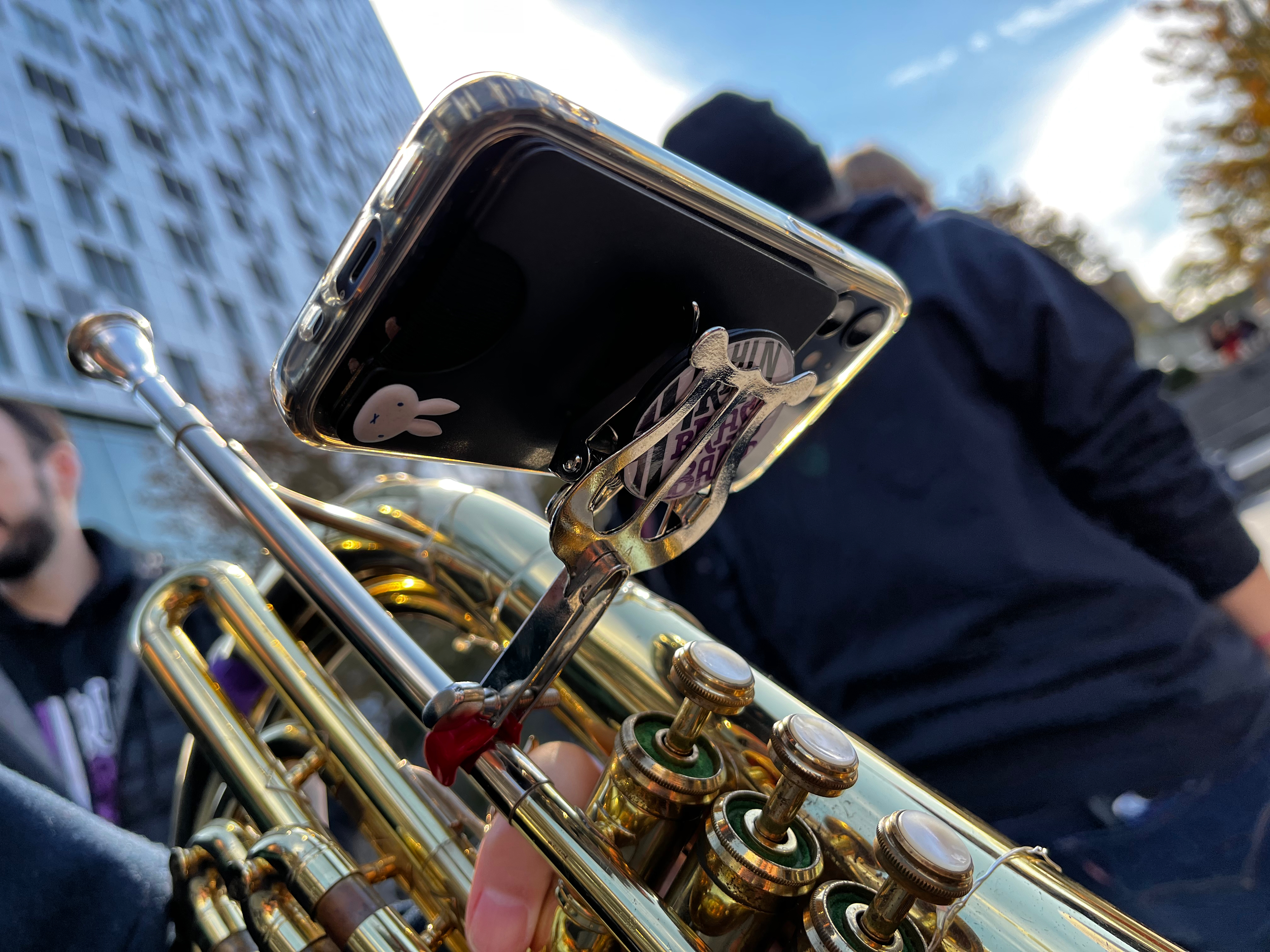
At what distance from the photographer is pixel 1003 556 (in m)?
0.85

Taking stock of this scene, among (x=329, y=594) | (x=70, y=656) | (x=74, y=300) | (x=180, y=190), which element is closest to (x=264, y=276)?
(x=180, y=190)

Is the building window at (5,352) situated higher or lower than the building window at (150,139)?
lower

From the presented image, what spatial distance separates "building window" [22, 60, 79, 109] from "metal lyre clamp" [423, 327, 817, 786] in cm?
333

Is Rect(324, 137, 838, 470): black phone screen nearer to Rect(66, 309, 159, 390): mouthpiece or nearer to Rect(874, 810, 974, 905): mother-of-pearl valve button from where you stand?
Rect(874, 810, 974, 905): mother-of-pearl valve button

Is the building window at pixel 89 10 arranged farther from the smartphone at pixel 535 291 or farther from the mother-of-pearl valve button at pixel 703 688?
the mother-of-pearl valve button at pixel 703 688

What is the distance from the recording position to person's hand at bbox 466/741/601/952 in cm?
56

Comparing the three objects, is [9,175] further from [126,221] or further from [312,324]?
[312,324]

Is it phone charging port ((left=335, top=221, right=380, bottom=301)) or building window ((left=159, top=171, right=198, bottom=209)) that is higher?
phone charging port ((left=335, top=221, right=380, bottom=301))

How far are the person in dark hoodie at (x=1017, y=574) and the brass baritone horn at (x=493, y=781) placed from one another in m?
0.16

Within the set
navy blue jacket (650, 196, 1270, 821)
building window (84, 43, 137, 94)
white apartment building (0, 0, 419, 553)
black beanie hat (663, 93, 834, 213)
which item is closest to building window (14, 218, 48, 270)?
white apartment building (0, 0, 419, 553)

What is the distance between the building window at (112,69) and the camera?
278 cm

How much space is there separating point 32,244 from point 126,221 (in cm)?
93

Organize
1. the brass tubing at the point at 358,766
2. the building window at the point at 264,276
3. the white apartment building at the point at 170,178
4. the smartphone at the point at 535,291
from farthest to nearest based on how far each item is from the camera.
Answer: the building window at the point at 264,276 < the white apartment building at the point at 170,178 < the brass tubing at the point at 358,766 < the smartphone at the point at 535,291

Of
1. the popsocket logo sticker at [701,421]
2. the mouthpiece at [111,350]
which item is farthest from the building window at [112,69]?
the popsocket logo sticker at [701,421]
